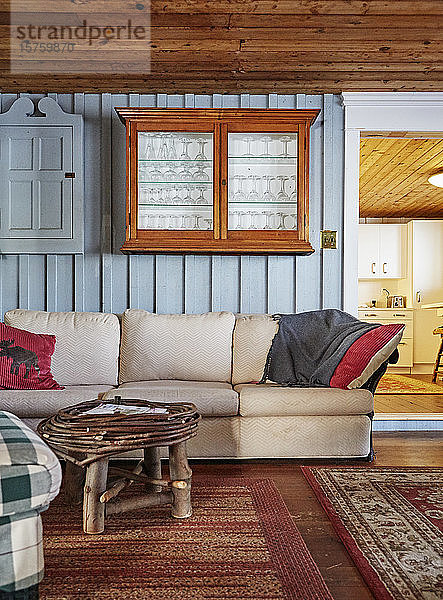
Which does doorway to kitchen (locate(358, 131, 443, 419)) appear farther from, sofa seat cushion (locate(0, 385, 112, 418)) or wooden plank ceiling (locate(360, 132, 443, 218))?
sofa seat cushion (locate(0, 385, 112, 418))

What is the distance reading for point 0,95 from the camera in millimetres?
4918

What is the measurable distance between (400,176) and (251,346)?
13.2 ft

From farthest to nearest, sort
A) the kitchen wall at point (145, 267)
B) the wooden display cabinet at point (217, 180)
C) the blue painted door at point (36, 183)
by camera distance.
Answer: the kitchen wall at point (145, 267) → the blue painted door at point (36, 183) → the wooden display cabinet at point (217, 180)

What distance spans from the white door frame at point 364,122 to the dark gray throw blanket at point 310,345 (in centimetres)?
54

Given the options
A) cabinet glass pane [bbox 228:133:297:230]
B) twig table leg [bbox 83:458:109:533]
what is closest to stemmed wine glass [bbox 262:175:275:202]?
cabinet glass pane [bbox 228:133:297:230]

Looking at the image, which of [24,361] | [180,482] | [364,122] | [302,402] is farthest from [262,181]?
[180,482]

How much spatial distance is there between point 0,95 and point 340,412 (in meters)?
3.35

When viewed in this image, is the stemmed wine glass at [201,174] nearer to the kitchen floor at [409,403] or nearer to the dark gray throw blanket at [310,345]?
the dark gray throw blanket at [310,345]

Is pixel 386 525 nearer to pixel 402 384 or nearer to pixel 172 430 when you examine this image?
pixel 172 430

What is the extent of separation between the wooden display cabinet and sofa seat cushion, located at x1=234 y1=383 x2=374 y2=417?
1.17 meters

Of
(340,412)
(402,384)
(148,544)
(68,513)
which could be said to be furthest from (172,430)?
(402,384)

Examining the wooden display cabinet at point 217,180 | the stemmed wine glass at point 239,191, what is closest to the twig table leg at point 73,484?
the wooden display cabinet at point 217,180

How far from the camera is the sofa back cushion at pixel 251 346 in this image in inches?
172

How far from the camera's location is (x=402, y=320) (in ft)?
32.8
